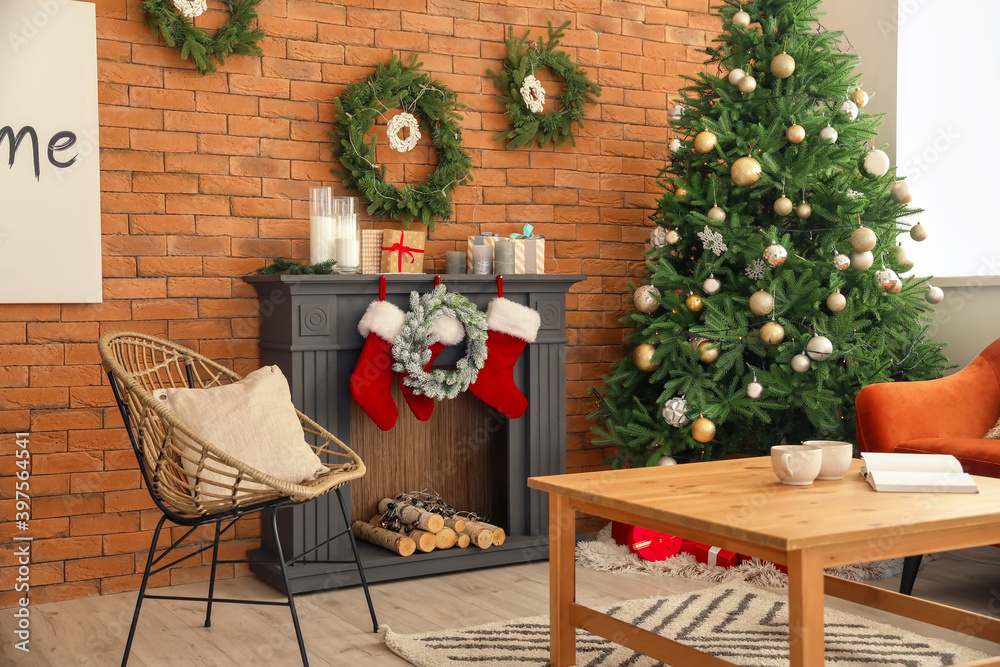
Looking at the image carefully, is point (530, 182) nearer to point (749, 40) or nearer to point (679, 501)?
point (749, 40)

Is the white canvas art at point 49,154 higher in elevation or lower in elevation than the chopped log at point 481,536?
higher

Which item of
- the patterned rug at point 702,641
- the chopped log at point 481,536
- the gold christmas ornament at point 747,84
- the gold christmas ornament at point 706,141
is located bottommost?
the patterned rug at point 702,641

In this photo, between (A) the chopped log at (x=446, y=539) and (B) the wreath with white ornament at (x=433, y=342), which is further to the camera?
(A) the chopped log at (x=446, y=539)

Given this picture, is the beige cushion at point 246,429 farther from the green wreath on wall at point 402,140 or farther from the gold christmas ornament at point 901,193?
the gold christmas ornament at point 901,193

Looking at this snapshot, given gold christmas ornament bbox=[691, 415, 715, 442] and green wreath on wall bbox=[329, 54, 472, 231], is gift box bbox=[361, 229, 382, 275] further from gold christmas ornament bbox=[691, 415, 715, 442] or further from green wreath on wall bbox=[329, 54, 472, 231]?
gold christmas ornament bbox=[691, 415, 715, 442]

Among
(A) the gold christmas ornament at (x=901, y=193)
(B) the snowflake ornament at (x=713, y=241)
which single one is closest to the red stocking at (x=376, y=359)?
(B) the snowflake ornament at (x=713, y=241)

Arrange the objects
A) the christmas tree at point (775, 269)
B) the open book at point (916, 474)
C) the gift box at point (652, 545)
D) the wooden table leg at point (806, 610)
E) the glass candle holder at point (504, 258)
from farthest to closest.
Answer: the glass candle holder at point (504, 258) → the gift box at point (652, 545) → the christmas tree at point (775, 269) → the open book at point (916, 474) → the wooden table leg at point (806, 610)

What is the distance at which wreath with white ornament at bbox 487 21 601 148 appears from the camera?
12.6 feet

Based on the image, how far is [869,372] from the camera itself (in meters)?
3.32

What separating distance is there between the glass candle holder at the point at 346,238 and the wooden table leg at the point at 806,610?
1999mm

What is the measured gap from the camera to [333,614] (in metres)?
2.88

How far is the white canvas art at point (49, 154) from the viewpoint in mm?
2996

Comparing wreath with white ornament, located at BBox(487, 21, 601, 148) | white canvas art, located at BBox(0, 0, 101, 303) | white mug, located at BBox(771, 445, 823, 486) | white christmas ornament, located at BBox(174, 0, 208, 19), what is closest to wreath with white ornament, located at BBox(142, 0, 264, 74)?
white christmas ornament, located at BBox(174, 0, 208, 19)

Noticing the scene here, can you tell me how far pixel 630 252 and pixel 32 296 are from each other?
242cm
